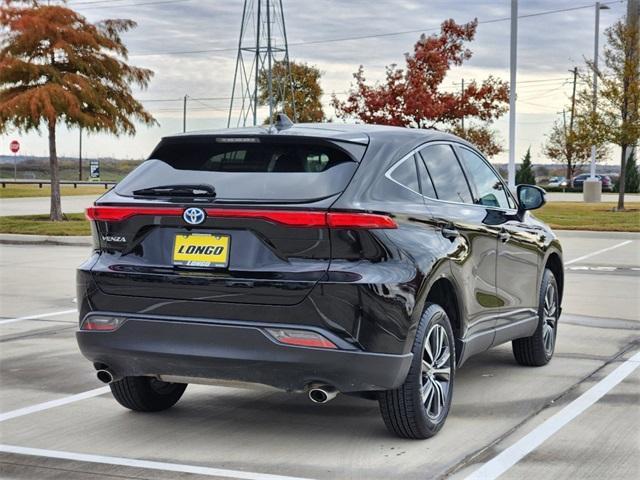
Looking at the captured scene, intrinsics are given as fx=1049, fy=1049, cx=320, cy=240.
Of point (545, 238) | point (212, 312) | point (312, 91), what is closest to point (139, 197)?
point (212, 312)

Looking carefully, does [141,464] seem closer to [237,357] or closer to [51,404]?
[237,357]

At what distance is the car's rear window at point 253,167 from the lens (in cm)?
543

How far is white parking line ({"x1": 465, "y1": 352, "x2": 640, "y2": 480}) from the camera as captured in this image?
526cm

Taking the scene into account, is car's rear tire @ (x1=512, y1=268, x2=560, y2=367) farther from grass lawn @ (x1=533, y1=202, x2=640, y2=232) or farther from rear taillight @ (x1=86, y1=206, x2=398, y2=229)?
grass lawn @ (x1=533, y1=202, x2=640, y2=232)

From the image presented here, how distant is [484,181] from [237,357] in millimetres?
2749

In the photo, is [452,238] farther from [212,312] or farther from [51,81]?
[51,81]

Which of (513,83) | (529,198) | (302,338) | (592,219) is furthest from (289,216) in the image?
(592,219)

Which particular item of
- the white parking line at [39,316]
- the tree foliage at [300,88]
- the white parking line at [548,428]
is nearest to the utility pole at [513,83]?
the white parking line at [39,316]

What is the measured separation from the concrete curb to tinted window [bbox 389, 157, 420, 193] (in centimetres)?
1598

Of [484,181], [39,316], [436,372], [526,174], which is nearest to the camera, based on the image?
[436,372]

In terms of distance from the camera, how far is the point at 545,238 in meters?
8.10

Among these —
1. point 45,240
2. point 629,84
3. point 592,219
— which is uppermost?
point 629,84

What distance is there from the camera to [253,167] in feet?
18.6

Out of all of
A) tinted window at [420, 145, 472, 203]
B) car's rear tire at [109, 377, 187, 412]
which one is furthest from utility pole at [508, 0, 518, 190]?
car's rear tire at [109, 377, 187, 412]
